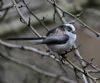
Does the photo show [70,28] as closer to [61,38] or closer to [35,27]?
[61,38]

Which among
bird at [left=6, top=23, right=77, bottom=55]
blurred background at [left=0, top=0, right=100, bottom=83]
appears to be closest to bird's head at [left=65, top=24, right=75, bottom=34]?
bird at [left=6, top=23, right=77, bottom=55]

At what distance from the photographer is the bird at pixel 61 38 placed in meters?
4.52

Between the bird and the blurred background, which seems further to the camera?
the blurred background

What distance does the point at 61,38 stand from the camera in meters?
4.58

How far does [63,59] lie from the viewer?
4512 mm

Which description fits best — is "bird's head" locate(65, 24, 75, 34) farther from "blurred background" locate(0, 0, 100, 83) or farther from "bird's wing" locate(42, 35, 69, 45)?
"blurred background" locate(0, 0, 100, 83)

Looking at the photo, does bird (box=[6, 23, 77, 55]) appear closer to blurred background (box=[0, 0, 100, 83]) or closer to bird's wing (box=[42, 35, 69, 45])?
bird's wing (box=[42, 35, 69, 45])

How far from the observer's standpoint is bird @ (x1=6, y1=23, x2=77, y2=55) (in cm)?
452

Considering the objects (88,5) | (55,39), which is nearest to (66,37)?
(55,39)

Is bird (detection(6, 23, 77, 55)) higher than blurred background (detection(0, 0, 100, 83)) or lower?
higher

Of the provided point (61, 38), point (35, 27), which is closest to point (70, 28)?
point (61, 38)

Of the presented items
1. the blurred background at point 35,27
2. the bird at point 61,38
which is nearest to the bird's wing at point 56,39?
the bird at point 61,38

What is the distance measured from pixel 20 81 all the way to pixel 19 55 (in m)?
0.56

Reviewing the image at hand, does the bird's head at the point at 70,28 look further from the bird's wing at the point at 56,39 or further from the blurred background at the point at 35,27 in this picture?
the blurred background at the point at 35,27
